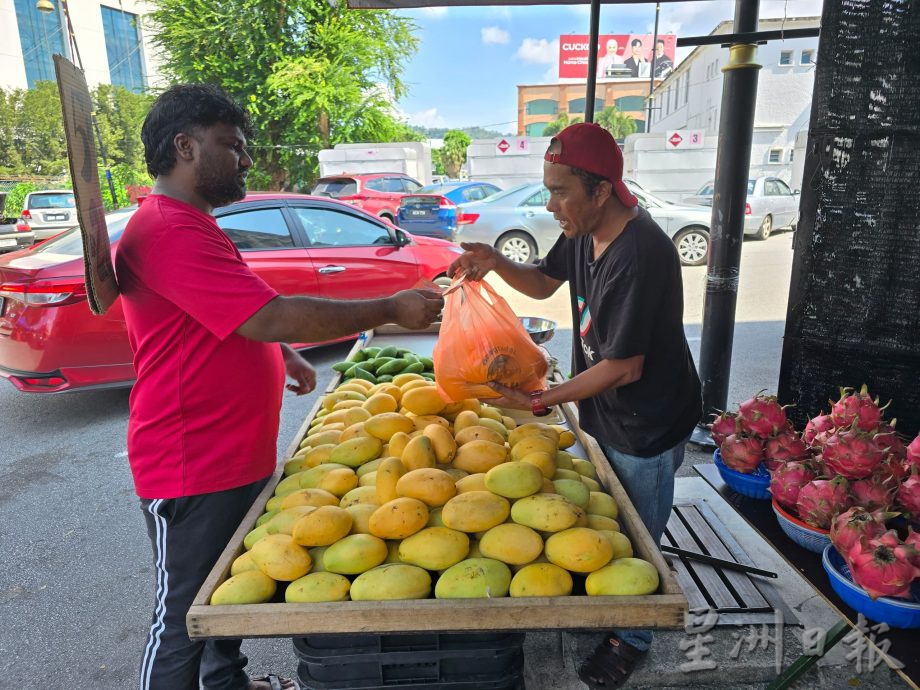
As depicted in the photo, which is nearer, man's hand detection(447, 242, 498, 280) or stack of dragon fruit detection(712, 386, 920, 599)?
stack of dragon fruit detection(712, 386, 920, 599)

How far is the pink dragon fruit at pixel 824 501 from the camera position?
5.41ft

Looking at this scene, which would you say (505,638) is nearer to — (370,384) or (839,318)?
(370,384)

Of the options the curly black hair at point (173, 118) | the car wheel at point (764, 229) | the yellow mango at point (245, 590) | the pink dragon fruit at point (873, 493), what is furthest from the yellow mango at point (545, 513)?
the car wheel at point (764, 229)

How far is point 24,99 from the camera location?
3272cm

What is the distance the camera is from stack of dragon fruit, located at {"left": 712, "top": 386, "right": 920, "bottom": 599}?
55.1 inches

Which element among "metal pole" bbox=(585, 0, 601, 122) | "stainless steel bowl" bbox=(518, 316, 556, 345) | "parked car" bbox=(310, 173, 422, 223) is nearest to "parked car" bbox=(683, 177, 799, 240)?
"parked car" bbox=(310, 173, 422, 223)

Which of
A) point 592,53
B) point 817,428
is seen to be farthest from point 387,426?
point 592,53

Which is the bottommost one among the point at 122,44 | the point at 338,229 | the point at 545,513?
the point at 545,513

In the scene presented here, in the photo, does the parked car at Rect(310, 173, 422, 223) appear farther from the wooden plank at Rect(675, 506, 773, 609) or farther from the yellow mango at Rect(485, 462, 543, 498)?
the yellow mango at Rect(485, 462, 543, 498)

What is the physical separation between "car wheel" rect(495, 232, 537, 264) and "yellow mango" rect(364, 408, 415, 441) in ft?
29.7

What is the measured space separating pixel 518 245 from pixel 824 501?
954 centimetres

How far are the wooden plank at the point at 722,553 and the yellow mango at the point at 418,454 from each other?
5.55 feet

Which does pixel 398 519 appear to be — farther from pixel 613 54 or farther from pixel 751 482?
pixel 613 54

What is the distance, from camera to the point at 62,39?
47344 mm
